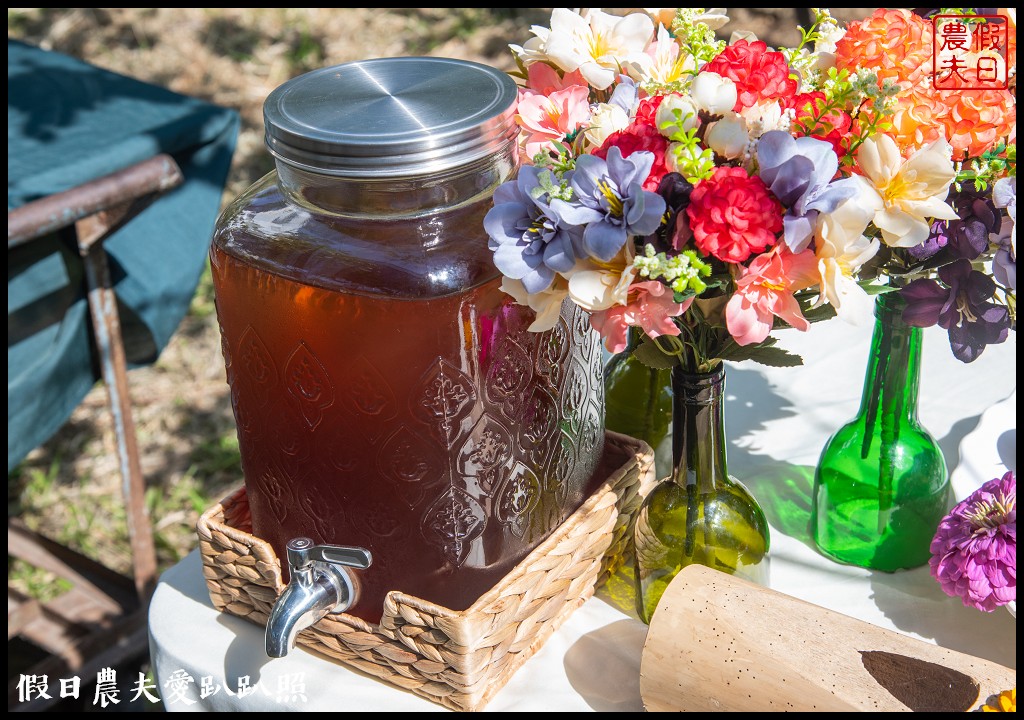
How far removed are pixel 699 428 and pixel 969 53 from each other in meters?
0.35

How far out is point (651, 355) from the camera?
751 mm

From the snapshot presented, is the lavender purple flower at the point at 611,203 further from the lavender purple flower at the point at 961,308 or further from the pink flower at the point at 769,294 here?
the lavender purple flower at the point at 961,308

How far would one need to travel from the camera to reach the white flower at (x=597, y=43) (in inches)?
30.2

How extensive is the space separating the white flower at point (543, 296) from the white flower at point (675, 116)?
0.12 m

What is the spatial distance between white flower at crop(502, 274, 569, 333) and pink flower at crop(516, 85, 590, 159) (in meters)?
0.14

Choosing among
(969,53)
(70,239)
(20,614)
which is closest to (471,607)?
(969,53)

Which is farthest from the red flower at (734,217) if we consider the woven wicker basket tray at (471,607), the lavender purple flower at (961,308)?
the woven wicker basket tray at (471,607)

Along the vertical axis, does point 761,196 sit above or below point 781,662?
above

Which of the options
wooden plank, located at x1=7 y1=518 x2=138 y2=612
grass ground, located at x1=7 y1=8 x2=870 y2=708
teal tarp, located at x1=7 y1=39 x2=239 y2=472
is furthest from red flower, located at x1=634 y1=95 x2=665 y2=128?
grass ground, located at x1=7 y1=8 x2=870 y2=708

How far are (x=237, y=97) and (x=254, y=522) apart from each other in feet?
9.66

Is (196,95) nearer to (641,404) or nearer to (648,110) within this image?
(641,404)

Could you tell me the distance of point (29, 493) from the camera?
2.24 m

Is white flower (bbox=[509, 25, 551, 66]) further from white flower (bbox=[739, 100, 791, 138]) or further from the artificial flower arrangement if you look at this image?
white flower (bbox=[739, 100, 791, 138])

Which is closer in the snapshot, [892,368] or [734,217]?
[734,217]
